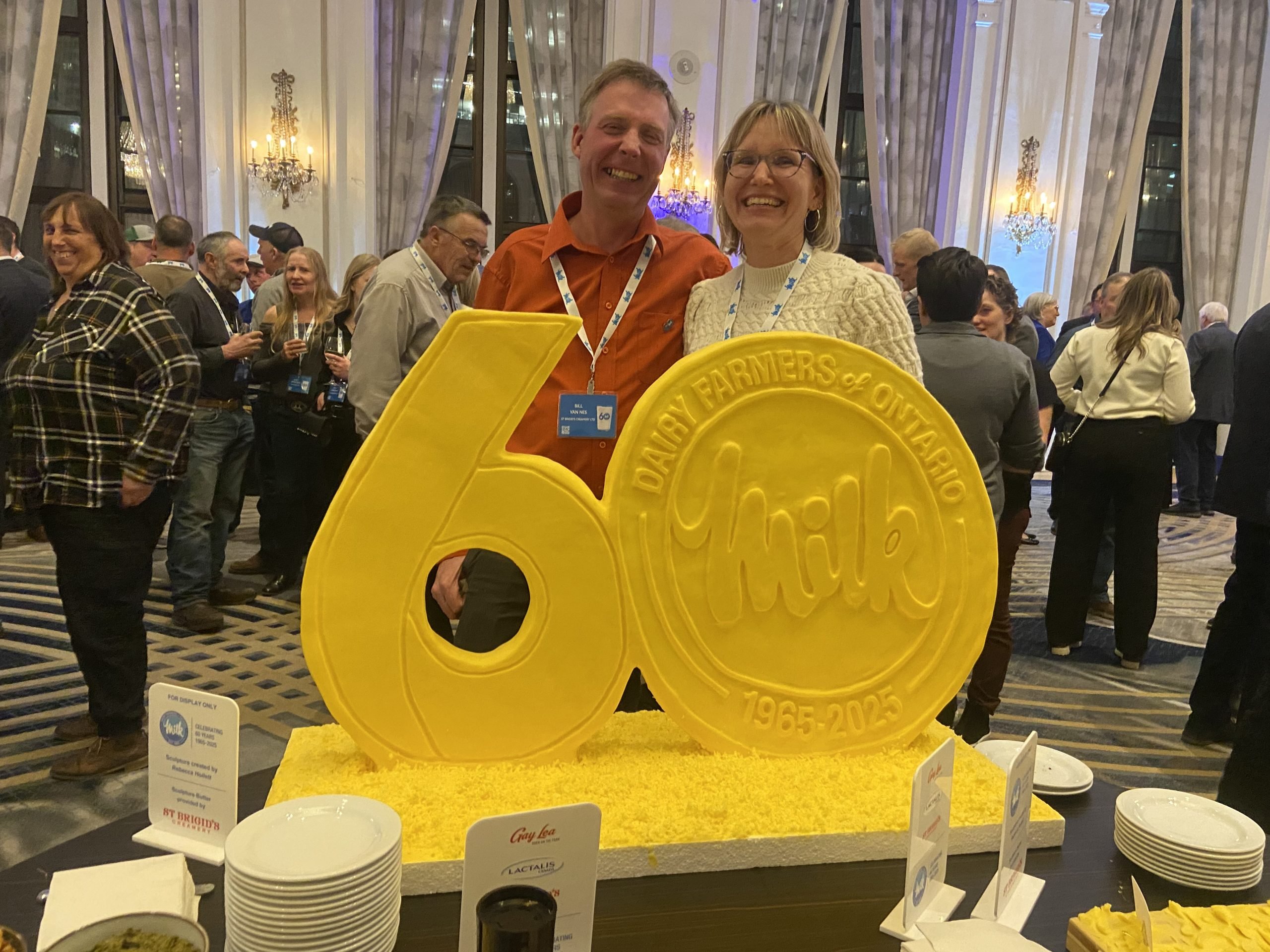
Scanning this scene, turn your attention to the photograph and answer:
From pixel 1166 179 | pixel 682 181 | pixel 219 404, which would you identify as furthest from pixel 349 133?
pixel 1166 179

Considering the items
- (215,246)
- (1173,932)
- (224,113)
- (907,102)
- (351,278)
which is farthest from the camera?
(907,102)

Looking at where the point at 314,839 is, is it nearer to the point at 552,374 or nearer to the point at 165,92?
the point at 552,374

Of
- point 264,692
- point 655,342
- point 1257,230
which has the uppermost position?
point 1257,230

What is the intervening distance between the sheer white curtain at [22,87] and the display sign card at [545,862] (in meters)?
8.47

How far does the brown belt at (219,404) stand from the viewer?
13.0 feet

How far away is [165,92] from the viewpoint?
7359 millimetres

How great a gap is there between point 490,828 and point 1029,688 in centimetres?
315

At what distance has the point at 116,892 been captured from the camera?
1.00m

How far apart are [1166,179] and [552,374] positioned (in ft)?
33.5

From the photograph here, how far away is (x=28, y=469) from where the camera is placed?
7.82 feet

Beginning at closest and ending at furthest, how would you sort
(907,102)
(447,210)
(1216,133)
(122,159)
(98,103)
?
1. (447,210)
2. (98,103)
3. (122,159)
4. (907,102)
5. (1216,133)

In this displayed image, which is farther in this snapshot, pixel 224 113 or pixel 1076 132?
pixel 1076 132

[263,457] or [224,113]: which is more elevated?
[224,113]

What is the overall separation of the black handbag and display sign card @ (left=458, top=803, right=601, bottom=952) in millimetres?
3214
